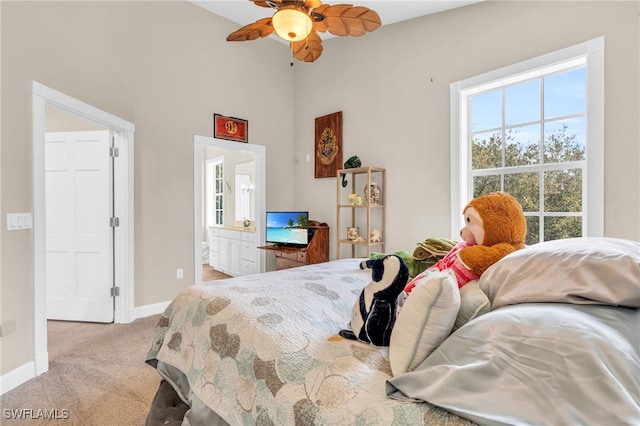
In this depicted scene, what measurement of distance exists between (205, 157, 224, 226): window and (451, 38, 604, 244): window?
5.03 metres

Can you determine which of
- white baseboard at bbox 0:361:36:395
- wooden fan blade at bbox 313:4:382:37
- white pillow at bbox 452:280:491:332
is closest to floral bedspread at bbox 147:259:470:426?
white pillow at bbox 452:280:491:332

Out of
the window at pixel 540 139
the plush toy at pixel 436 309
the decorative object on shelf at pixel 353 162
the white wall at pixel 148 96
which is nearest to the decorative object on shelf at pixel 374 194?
the decorative object on shelf at pixel 353 162

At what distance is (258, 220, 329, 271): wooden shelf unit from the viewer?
12.9ft

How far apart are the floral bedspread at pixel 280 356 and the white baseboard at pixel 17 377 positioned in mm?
1008

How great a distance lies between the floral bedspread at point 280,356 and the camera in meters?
0.85

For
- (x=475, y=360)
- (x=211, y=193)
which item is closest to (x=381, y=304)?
(x=475, y=360)

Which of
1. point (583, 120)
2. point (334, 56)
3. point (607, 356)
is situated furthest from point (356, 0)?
point (607, 356)

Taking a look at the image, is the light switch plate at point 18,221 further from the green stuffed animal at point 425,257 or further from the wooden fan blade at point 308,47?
the green stuffed animal at point 425,257

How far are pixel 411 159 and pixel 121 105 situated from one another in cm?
296

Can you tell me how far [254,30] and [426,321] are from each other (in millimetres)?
2169

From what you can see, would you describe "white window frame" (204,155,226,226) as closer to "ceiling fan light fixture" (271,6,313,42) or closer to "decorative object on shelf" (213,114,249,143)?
"decorative object on shelf" (213,114,249,143)

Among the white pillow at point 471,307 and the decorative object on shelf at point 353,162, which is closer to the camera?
the white pillow at point 471,307

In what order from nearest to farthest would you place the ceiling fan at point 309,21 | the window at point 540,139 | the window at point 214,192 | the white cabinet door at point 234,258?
the ceiling fan at point 309,21 < the window at point 540,139 < the white cabinet door at point 234,258 < the window at point 214,192

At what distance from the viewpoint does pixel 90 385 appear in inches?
81.3
